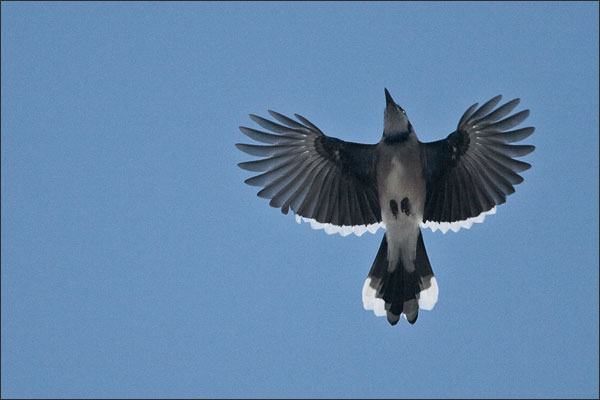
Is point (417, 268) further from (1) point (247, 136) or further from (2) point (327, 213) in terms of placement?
(1) point (247, 136)

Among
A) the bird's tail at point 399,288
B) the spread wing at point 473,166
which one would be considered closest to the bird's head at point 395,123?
the spread wing at point 473,166

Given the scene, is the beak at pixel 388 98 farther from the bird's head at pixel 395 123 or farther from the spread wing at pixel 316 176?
the spread wing at pixel 316 176

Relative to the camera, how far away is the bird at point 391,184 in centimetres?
862

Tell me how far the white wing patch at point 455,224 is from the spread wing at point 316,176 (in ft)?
1.90

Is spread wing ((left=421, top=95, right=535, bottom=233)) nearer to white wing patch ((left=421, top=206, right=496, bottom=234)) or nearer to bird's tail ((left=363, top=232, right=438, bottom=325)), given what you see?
white wing patch ((left=421, top=206, right=496, bottom=234))

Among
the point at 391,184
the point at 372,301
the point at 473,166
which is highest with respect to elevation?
the point at 473,166

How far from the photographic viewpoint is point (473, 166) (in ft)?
28.3

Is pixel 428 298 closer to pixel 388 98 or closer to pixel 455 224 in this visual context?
pixel 455 224

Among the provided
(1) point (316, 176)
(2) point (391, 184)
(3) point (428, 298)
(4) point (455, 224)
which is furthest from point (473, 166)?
(1) point (316, 176)

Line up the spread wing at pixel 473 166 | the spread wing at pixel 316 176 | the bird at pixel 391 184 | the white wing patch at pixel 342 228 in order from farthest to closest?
the white wing patch at pixel 342 228
the spread wing at pixel 316 176
the bird at pixel 391 184
the spread wing at pixel 473 166

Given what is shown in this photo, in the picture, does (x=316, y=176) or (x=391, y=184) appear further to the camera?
(x=316, y=176)

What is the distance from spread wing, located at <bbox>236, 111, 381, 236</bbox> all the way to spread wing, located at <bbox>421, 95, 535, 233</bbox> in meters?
0.66

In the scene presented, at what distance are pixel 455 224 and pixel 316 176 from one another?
1.62m

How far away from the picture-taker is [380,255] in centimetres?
898
